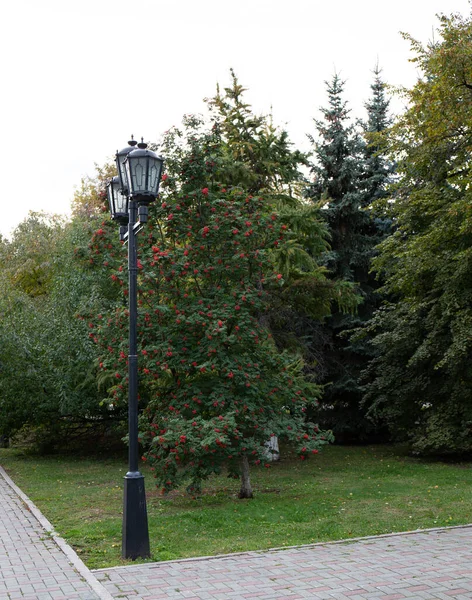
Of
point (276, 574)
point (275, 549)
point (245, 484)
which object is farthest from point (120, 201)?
point (245, 484)

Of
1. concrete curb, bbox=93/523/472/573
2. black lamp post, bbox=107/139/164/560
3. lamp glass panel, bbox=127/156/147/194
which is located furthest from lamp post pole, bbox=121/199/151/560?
lamp glass panel, bbox=127/156/147/194

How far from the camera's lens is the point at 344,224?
23.7 metres

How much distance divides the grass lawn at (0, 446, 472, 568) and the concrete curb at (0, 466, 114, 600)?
16cm

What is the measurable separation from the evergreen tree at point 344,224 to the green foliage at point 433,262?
263 centimetres

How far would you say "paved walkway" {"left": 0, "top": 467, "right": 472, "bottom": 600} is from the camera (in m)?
6.26

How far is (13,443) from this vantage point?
86.7 ft

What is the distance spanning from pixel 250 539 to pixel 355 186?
1661cm

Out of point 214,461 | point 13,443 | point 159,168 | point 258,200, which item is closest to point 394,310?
point 258,200

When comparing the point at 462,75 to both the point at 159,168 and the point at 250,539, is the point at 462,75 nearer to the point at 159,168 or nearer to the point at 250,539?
the point at 159,168

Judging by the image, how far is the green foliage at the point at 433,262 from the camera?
1588cm

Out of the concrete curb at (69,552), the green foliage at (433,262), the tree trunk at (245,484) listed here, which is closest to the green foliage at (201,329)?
the tree trunk at (245,484)

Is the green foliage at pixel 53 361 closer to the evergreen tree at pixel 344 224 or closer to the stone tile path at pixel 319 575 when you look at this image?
the evergreen tree at pixel 344 224

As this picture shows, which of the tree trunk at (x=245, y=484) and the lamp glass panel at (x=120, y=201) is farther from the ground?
the lamp glass panel at (x=120, y=201)

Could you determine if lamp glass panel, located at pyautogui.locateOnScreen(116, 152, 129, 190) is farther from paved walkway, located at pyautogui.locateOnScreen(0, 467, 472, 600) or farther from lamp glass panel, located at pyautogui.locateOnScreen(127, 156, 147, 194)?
paved walkway, located at pyautogui.locateOnScreen(0, 467, 472, 600)
